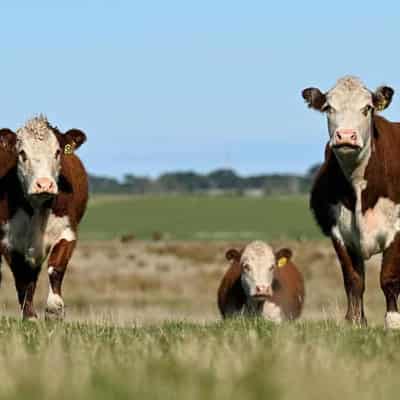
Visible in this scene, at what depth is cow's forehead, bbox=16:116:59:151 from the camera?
42.7 ft

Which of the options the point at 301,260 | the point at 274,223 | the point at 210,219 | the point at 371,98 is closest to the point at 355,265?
the point at 371,98

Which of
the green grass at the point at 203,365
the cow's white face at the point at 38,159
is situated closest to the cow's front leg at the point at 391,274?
the green grass at the point at 203,365

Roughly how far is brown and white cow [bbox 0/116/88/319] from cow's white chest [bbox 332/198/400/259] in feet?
9.65

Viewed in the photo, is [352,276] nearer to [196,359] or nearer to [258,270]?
[258,270]

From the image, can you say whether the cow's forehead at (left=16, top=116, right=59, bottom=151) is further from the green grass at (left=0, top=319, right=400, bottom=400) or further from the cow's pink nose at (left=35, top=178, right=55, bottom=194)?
the green grass at (left=0, top=319, right=400, bottom=400)

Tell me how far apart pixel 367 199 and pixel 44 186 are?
3276 millimetres

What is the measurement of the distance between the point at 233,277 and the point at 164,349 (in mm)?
11255

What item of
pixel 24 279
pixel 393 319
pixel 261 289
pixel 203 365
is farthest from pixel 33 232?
pixel 203 365

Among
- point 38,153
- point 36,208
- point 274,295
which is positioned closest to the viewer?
point 38,153

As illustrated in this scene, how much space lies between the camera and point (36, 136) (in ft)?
43.0

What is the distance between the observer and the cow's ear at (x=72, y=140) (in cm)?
1338

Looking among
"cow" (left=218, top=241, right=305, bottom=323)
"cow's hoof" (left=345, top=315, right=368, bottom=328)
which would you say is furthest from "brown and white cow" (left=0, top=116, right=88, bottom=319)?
"cow" (left=218, top=241, right=305, bottom=323)

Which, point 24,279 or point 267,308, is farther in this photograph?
point 267,308

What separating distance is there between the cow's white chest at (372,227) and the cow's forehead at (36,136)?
321cm
